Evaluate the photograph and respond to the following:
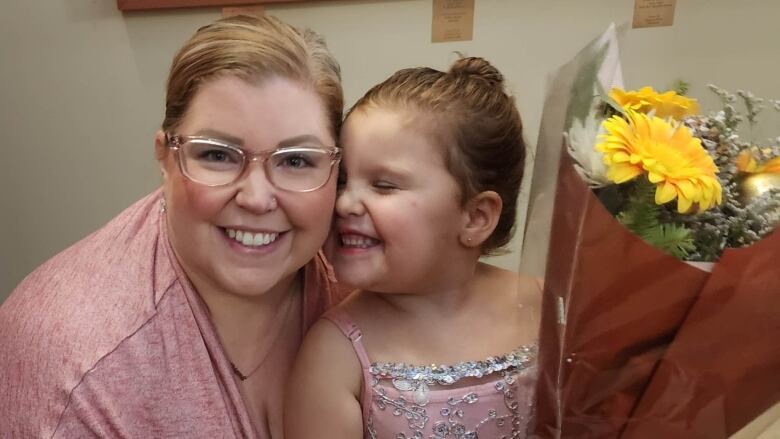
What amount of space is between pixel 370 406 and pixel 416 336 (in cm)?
13

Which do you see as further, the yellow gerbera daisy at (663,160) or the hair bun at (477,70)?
the hair bun at (477,70)

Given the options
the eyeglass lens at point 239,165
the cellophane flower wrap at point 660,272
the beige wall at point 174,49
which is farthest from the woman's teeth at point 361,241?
the beige wall at point 174,49

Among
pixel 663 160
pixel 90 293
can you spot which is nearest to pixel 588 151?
pixel 663 160

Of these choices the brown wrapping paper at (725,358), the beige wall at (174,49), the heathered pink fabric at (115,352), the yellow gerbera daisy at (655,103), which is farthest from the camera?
the beige wall at (174,49)

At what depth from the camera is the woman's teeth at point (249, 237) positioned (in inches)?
37.4

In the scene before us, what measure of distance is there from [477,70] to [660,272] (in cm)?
55

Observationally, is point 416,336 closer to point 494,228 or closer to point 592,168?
point 494,228

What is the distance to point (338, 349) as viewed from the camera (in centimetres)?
105

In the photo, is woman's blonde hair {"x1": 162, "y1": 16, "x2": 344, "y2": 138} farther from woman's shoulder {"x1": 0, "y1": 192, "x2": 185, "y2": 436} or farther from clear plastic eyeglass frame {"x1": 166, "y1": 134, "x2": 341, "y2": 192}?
woman's shoulder {"x1": 0, "y1": 192, "x2": 185, "y2": 436}

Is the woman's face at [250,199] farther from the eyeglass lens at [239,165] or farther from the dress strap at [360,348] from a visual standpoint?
the dress strap at [360,348]

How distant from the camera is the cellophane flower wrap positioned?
0.63 metres

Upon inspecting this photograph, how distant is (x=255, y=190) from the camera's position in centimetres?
92

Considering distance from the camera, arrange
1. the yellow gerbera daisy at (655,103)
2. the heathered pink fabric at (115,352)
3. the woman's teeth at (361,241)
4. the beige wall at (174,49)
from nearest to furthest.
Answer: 1. the yellow gerbera daisy at (655,103)
2. the heathered pink fabric at (115,352)
3. the woman's teeth at (361,241)
4. the beige wall at (174,49)

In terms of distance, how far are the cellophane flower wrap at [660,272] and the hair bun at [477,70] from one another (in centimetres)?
34
